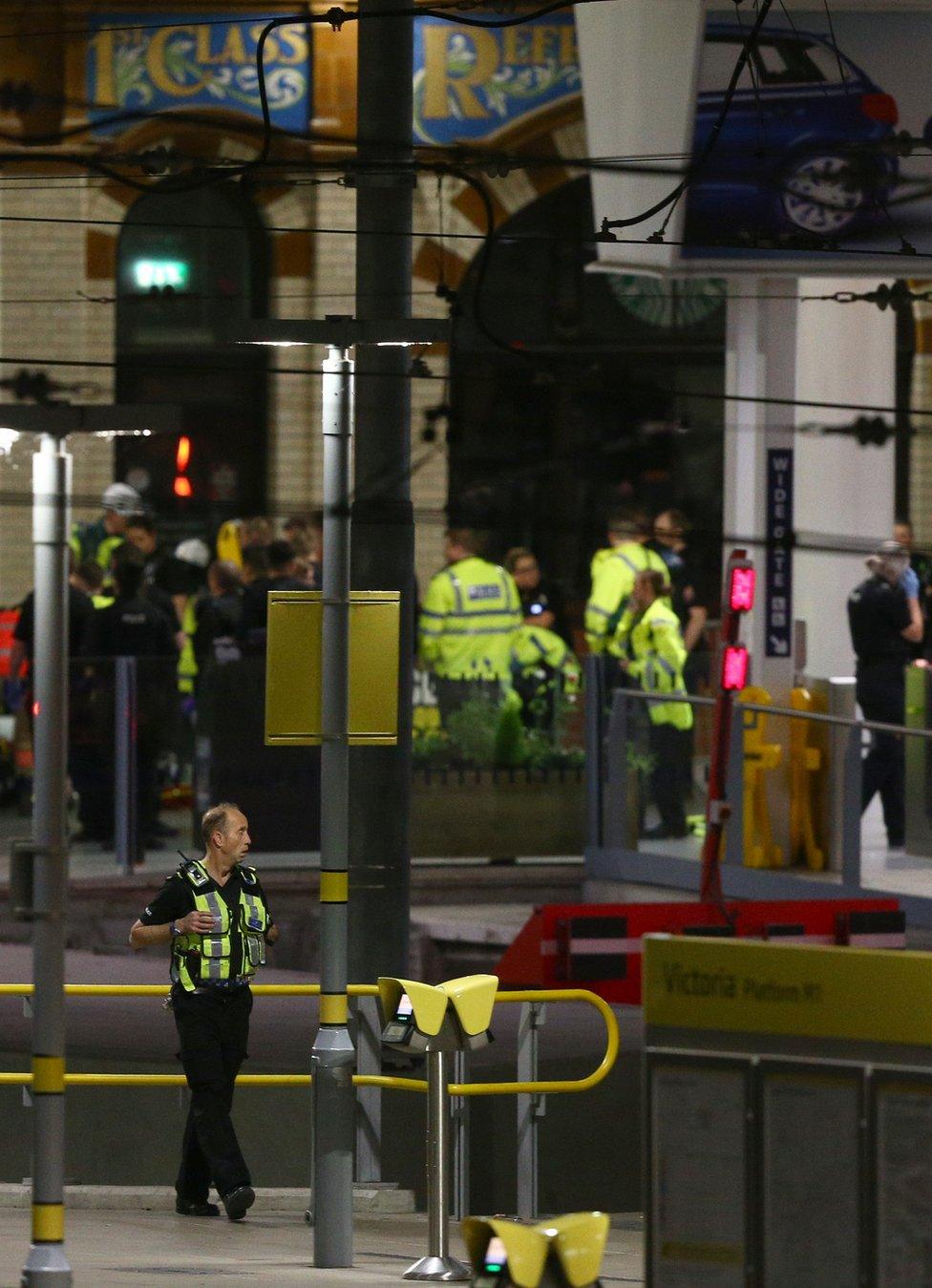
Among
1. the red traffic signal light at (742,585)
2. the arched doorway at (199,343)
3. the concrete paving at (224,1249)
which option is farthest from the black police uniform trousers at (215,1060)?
the arched doorway at (199,343)

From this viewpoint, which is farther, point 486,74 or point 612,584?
point 486,74

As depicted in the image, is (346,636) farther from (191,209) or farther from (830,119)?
(191,209)

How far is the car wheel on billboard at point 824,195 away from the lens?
54.1 ft

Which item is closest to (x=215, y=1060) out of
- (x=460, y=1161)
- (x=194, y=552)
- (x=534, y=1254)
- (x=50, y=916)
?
(x=460, y=1161)

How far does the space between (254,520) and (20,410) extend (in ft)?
38.6

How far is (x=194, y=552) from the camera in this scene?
2388 centimetres

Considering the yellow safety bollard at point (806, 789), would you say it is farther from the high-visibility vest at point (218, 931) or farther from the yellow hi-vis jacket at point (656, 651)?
the high-visibility vest at point (218, 931)

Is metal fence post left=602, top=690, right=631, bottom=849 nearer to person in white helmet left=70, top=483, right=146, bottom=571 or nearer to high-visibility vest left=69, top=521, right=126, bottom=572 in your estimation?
person in white helmet left=70, top=483, right=146, bottom=571

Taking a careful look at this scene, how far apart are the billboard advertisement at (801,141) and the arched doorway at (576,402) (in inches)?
395

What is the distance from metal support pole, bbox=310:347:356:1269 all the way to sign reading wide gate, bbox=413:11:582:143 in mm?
16217

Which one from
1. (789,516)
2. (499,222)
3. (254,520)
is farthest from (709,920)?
(499,222)

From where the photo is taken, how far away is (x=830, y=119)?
16750mm

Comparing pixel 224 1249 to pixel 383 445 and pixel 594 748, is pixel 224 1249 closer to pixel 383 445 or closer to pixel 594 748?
pixel 383 445

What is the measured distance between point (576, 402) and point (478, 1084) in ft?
56.8
